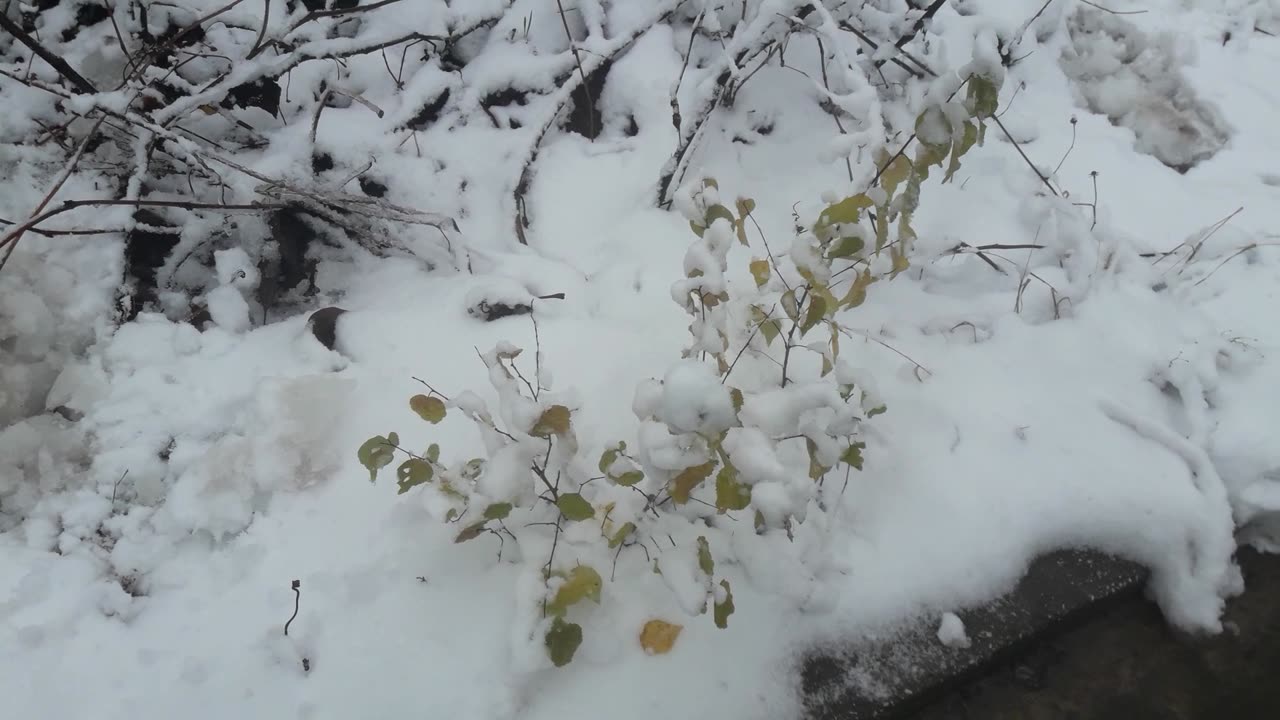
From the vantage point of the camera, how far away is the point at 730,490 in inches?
34.3

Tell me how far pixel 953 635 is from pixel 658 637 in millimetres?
499

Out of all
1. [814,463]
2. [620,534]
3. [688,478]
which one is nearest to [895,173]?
[814,463]

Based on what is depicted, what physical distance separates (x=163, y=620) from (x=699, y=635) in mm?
876

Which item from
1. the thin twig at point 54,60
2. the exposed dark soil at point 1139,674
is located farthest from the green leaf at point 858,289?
the thin twig at point 54,60

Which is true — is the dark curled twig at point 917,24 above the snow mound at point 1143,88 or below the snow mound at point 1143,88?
above

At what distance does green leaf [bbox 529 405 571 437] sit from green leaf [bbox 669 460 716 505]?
18 cm

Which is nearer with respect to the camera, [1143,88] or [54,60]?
[54,60]

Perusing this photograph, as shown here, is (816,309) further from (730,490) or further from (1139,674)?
(1139,674)

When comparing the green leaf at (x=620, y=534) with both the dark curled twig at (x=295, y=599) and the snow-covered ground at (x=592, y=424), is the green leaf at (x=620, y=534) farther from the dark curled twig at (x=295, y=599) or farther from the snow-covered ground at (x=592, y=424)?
the dark curled twig at (x=295, y=599)

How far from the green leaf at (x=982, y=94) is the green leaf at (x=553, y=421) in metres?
0.71

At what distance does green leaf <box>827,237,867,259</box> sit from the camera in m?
0.95

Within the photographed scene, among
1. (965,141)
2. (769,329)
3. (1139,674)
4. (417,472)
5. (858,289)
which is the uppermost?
(965,141)

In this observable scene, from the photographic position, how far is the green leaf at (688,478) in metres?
0.88

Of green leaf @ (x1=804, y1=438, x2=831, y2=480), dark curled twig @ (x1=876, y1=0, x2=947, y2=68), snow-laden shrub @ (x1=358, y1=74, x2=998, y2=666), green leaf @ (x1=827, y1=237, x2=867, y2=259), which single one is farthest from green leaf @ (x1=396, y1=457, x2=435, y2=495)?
dark curled twig @ (x1=876, y1=0, x2=947, y2=68)
